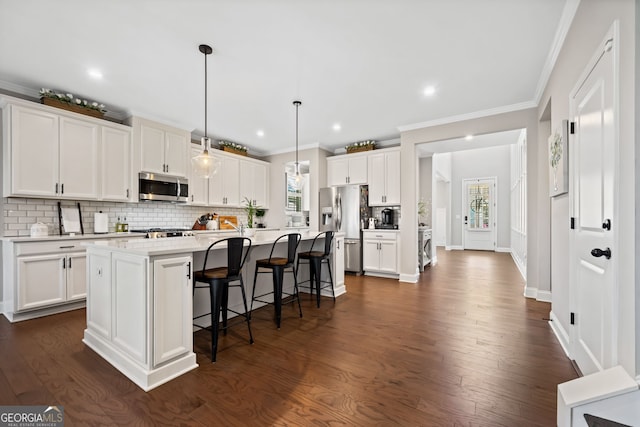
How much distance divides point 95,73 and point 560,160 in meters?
4.89

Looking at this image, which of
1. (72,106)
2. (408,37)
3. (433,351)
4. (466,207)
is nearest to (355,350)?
(433,351)

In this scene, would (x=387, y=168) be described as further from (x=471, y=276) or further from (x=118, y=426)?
(x=118, y=426)

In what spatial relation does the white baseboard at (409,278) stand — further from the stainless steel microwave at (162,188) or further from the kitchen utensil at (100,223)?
the kitchen utensil at (100,223)

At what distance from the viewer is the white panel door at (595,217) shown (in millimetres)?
1528

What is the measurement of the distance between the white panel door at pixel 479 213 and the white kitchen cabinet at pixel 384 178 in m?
5.80

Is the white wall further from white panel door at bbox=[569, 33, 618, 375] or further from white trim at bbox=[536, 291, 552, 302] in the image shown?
white panel door at bbox=[569, 33, 618, 375]

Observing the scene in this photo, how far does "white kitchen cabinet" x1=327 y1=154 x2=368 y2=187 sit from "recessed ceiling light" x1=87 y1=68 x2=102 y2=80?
13.4ft

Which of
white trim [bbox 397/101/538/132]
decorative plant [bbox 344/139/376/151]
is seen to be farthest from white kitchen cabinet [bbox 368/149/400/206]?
white trim [bbox 397/101/538/132]

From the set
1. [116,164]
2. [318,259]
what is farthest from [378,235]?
[116,164]

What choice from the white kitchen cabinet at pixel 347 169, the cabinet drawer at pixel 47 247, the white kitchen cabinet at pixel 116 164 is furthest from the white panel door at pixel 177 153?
the white kitchen cabinet at pixel 347 169

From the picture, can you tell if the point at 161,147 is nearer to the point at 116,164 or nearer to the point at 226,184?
the point at 116,164

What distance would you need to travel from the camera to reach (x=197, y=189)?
5191mm

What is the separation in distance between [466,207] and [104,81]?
10244mm

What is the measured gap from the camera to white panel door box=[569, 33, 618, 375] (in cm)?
153
